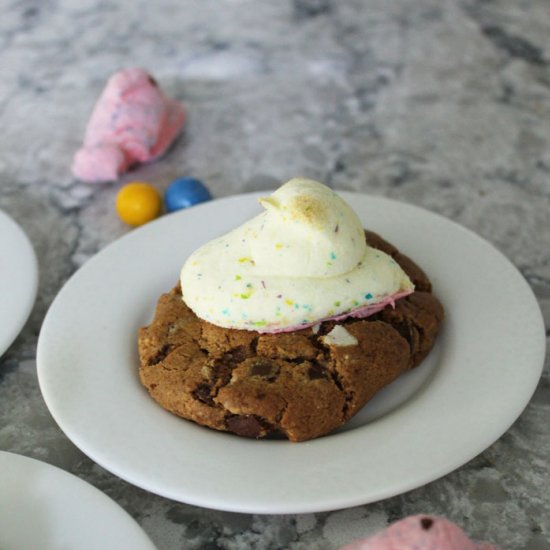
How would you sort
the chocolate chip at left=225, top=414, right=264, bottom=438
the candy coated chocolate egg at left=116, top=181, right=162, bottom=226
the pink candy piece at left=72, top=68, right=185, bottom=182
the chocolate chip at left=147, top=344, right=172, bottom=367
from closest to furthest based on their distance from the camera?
the chocolate chip at left=225, top=414, right=264, bottom=438 < the chocolate chip at left=147, top=344, right=172, bottom=367 < the candy coated chocolate egg at left=116, top=181, right=162, bottom=226 < the pink candy piece at left=72, top=68, right=185, bottom=182

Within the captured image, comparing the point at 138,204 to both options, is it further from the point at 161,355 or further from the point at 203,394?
the point at 203,394

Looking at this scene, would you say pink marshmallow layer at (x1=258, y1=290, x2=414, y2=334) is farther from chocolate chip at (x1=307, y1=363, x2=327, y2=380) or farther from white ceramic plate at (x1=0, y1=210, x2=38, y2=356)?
white ceramic plate at (x1=0, y1=210, x2=38, y2=356)

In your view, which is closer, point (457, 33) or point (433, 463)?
point (433, 463)

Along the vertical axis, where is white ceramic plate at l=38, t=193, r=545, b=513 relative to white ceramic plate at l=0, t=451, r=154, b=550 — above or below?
below

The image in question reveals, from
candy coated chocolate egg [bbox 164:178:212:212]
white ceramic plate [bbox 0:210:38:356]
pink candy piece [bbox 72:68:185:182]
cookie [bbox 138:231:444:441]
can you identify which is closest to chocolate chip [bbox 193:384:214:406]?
cookie [bbox 138:231:444:441]

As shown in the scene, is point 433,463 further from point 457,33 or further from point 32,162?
point 457,33

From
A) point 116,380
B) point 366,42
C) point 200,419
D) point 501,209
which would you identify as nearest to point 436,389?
point 200,419

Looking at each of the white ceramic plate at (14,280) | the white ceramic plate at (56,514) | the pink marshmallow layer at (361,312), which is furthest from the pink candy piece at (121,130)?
the white ceramic plate at (56,514)

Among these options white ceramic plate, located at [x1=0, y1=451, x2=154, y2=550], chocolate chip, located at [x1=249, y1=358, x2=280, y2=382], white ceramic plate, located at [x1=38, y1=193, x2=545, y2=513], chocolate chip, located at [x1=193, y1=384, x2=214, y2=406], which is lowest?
white ceramic plate, located at [x1=38, y1=193, x2=545, y2=513]
